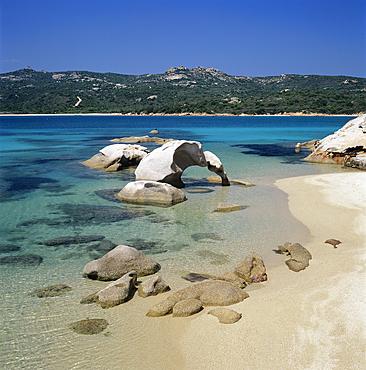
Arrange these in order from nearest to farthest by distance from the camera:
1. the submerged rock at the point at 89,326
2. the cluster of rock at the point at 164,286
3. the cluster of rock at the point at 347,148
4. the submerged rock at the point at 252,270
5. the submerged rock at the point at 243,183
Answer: the submerged rock at the point at 89,326 → the cluster of rock at the point at 164,286 → the submerged rock at the point at 252,270 → the submerged rock at the point at 243,183 → the cluster of rock at the point at 347,148

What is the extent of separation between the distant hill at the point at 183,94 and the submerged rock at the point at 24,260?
309 feet

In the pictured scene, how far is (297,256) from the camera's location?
7.25m

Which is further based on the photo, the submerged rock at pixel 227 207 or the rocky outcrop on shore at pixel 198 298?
the submerged rock at pixel 227 207

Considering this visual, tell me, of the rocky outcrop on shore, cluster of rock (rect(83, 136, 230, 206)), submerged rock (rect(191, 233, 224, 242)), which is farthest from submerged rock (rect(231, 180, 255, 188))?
the rocky outcrop on shore

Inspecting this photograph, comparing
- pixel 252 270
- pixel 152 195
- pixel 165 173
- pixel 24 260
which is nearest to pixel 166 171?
pixel 165 173

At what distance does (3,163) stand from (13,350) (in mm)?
21150

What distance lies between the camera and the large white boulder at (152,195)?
39.7ft

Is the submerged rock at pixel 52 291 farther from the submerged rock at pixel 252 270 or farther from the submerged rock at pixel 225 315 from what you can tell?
the submerged rock at pixel 252 270

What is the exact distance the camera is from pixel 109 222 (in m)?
10.1

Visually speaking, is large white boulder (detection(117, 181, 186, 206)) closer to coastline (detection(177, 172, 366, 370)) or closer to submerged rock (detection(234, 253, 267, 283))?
coastline (detection(177, 172, 366, 370))

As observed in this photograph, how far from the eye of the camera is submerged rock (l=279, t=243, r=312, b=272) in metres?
6.93

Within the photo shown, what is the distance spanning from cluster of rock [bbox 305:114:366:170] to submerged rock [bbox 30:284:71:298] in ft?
59.8

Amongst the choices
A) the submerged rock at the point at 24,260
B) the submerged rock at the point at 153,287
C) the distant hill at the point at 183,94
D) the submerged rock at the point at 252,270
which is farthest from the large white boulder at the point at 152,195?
the distant hill at the point at 183,94

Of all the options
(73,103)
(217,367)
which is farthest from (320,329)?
(73,103)
